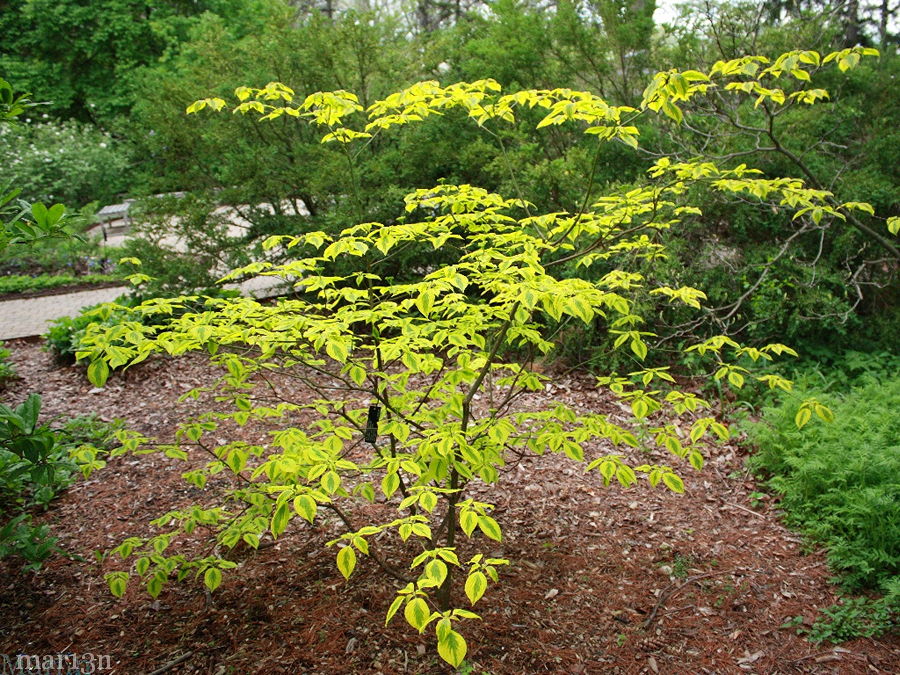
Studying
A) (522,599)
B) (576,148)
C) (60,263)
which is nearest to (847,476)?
(522,599)

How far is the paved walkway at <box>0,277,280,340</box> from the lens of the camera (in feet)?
21.2

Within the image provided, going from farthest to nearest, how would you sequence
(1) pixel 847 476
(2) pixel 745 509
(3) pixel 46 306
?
(3) pixel 46 306
(2) pixel 745 509
(1) pixel 847 476

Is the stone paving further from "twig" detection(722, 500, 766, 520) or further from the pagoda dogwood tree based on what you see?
"twig" detection(722, 500, 766, 520)

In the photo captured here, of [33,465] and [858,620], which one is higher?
[33,465]

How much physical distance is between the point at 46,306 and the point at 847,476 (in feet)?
27.6

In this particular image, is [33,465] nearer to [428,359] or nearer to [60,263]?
[428,359]

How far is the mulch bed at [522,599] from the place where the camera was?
91.0 inches

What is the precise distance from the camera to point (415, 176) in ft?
19.8

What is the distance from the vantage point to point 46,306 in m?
7.47

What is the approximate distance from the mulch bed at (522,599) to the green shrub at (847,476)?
148 mm

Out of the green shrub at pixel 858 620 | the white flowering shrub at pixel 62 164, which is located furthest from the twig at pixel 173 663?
the white flowering shrub at pixel 62 164

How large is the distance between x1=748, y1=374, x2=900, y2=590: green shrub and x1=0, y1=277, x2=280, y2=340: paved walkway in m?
4.86

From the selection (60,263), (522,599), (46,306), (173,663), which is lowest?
(522,599)

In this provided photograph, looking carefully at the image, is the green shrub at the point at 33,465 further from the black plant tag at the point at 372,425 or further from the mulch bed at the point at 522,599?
the black plant tag at the point at 372,425
